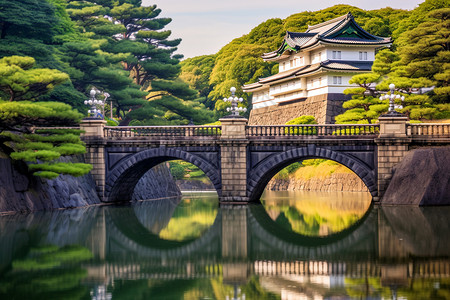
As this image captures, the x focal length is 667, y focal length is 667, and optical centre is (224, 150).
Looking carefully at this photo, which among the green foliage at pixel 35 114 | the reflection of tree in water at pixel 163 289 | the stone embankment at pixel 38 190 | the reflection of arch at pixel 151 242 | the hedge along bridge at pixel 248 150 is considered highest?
the green foliage at pixel 35 114

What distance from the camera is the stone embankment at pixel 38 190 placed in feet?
98.1

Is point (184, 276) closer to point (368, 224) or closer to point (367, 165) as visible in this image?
point (368, 224)

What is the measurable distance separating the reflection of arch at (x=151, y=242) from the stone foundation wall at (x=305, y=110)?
3399 cm

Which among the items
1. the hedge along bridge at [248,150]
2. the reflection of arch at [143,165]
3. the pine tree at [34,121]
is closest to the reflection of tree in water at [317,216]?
the hedge along bridge at [248,150]

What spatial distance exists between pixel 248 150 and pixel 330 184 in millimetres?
20767

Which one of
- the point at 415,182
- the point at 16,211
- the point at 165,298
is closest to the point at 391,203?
the point at 415,182

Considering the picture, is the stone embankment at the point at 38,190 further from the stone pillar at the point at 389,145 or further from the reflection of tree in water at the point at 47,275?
the stone pillar at the point at 389,145

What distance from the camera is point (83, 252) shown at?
18984 mm

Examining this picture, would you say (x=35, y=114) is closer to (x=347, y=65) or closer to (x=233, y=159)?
(x=233, y=159)

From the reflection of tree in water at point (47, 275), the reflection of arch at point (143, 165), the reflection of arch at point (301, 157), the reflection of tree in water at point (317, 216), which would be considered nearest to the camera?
the reflection of tree in water at point (47, 275)

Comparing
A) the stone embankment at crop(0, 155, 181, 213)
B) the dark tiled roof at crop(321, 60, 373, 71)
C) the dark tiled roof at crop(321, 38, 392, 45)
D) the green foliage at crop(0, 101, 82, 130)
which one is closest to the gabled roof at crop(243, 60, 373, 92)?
the dark tiled roof at crop(321, 60, 373, 71)

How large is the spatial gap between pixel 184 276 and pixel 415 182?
20534mm

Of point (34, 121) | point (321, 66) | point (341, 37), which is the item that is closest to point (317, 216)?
point (34, 121)

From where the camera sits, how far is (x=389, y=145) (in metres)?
34.4
